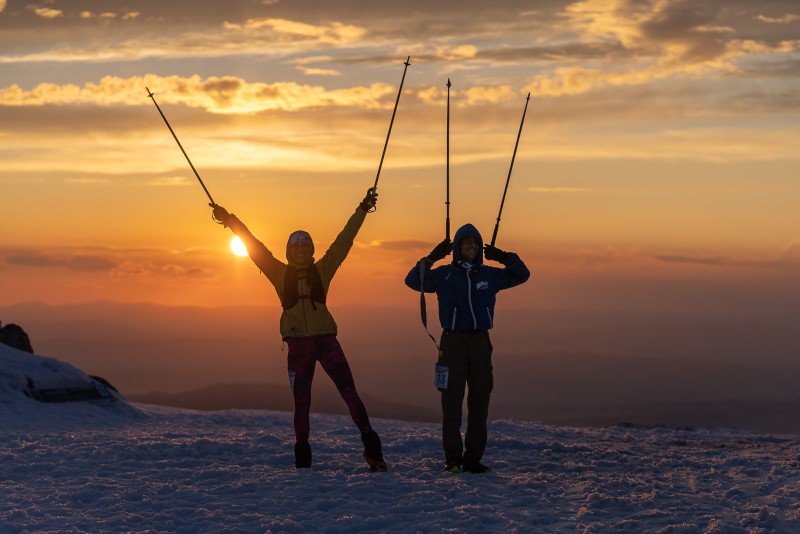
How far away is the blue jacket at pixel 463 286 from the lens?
32.6ft

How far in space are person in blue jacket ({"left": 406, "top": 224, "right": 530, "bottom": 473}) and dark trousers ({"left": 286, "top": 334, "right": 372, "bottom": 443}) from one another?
0.92 m

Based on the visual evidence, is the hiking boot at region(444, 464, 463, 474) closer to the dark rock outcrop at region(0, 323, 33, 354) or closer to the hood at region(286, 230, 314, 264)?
A: the hood at region(286, 230, 314, 264)

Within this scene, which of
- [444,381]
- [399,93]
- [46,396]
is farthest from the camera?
[46,396]

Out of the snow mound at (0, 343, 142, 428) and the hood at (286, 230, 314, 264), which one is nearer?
the hood at (286, 230, 314, 264)

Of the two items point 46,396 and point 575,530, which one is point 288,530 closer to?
point 575,530

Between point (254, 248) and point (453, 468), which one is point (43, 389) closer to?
point (254, 248)

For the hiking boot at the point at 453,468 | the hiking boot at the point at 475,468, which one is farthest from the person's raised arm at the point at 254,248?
the hiking boot at the point at 475,468

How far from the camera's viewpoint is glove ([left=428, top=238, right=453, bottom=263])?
394 inches

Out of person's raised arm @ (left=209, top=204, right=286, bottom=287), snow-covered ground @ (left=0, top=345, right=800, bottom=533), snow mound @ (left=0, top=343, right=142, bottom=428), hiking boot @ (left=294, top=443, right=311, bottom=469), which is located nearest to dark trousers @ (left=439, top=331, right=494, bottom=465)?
snow-covered ground @ (left=0, top=345, right=800, bottom=533)

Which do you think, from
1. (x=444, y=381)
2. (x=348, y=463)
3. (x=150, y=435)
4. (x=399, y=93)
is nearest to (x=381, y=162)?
(x=399, y=93)

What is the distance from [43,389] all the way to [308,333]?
272 inches

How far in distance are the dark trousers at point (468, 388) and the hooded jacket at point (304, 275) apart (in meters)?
1.28

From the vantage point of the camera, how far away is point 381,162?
35.7 ft

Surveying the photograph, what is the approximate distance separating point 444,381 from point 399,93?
3.52m
